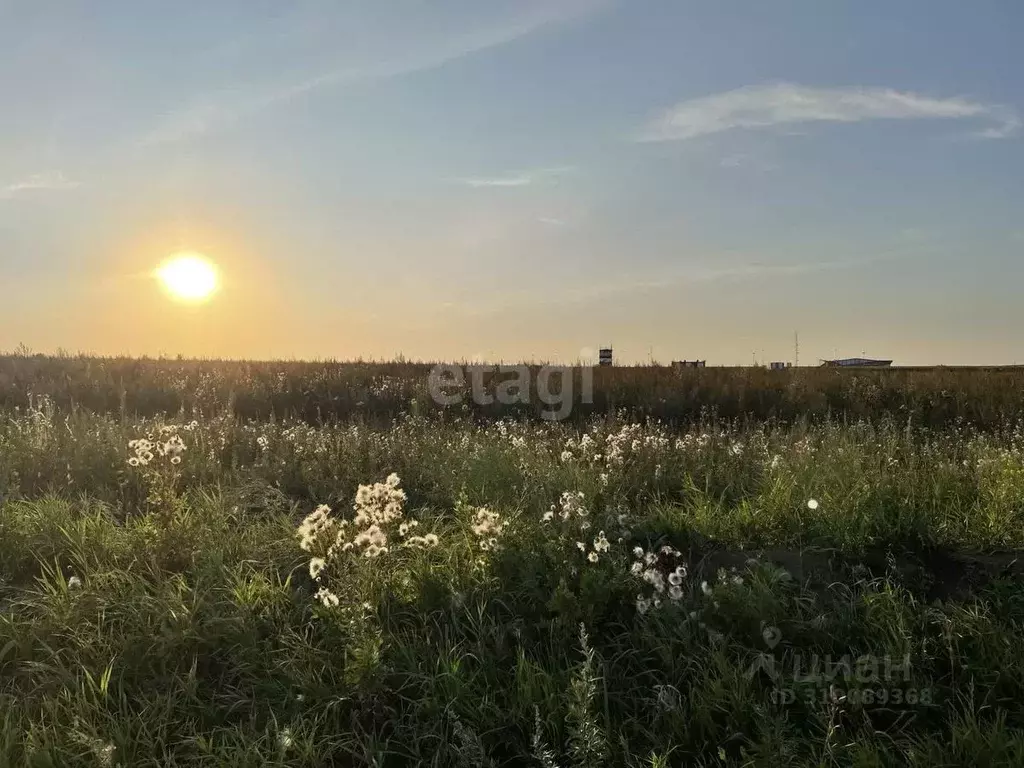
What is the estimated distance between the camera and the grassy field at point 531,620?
329 centimetres

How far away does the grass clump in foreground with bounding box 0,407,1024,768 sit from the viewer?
10.8ft

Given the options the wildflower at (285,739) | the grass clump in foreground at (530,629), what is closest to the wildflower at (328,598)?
the grass clump in foreground at (530,629)

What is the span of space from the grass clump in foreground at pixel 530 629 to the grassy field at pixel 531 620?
0.02 metres

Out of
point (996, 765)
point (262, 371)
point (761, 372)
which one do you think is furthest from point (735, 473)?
point (262, 371)

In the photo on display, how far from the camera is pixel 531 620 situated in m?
4.03

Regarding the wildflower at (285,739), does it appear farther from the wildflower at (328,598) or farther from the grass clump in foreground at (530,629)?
the wildflower at (328,598)

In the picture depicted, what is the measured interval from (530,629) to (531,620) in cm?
8

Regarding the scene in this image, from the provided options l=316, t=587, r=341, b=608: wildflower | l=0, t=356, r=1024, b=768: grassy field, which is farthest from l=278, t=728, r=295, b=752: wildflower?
l=316, t=587, r=341, b=608: wildflower

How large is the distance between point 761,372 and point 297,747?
1620cm

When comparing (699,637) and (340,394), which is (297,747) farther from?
(340,394)

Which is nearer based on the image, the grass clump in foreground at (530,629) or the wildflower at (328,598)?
the grass clump in foreground at (530,629)

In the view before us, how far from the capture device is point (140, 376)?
56.5 feet

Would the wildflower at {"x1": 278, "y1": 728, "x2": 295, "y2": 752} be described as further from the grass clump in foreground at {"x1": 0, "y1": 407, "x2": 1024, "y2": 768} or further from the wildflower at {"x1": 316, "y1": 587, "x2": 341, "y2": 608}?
the wildflower at {"x1": 316, "y1": 587, "x2": 341, "y2": 608}

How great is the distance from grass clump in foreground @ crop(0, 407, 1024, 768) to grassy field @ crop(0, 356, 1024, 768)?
0.02 m
